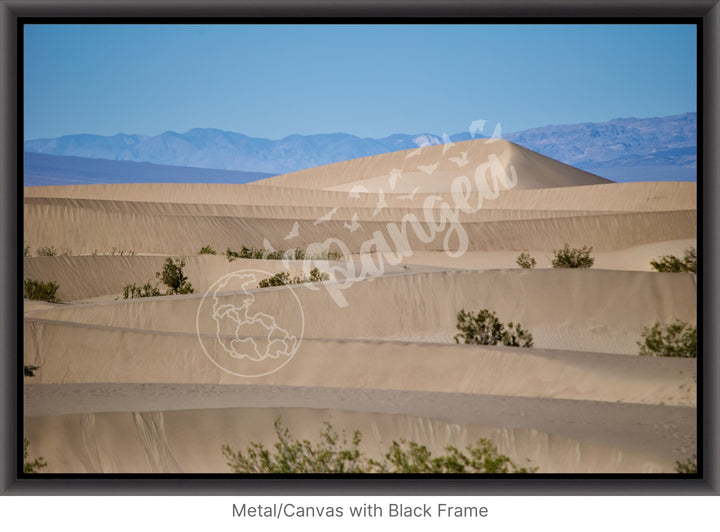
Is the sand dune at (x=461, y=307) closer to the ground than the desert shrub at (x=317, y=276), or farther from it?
closer to the ground

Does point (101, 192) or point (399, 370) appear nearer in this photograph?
point (399, 370)

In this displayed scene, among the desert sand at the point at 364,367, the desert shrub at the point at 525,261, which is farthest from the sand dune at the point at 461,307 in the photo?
the desert shrub at the point at 525,261

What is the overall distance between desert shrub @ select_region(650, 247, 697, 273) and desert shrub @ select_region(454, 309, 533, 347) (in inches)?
68.5

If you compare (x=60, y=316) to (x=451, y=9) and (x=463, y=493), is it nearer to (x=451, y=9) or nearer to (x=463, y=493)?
(x=463, y=493)

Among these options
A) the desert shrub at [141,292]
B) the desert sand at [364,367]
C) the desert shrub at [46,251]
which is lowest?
the desert sand at [364,367]

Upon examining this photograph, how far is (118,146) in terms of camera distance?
756 cm

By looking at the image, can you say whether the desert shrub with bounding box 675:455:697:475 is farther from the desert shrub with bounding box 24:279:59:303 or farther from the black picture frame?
the desert shrub with bounding box 24:279:59:303

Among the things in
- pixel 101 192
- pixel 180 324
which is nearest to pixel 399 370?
pixel 180 324

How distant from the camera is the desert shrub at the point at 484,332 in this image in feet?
26.5

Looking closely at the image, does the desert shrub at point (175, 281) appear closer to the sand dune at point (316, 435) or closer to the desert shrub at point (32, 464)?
the sand dune at point (316, 435)

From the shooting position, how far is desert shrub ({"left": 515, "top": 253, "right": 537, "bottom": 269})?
12.0m

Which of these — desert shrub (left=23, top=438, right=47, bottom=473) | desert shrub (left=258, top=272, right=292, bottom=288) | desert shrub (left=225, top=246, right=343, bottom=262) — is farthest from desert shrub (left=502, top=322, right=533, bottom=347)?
desert shrub (left=23, top=438, right=47, bottom=473)

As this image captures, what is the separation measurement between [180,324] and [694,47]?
17.9 feet

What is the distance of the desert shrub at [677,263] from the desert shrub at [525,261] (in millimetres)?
3073
